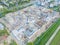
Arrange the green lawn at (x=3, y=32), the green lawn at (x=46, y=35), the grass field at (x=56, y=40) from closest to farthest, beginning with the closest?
the grass field at (x=56, y=40)
the green lawn at (x=46, y=35)
the green lawn at (x=3, y=32)

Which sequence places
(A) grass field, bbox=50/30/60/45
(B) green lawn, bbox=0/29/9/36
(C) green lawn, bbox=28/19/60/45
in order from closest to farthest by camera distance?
(A) grass field, bbox=50/30/60/45
(C) green lawn, bbox=28/19/60/45
(B) green lawn, bbox=0/29/9/36

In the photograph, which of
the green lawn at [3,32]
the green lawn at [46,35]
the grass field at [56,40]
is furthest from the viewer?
the green lawn at [3,32]

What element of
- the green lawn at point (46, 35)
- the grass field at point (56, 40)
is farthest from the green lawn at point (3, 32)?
the grass field at point (56, 40)

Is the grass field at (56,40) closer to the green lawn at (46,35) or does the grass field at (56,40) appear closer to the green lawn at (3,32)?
the green lawn at (46,35)

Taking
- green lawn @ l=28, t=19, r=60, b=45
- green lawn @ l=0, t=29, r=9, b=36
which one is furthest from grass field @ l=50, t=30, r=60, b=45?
green lawn @ l=0, t=29, r=9, b=36

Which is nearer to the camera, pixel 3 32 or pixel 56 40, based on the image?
pixel 56 40

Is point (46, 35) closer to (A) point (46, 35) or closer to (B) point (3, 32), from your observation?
(A) point (46, 35)

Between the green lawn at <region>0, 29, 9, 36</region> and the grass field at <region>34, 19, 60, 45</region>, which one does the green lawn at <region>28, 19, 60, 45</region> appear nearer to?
the grass field at <region>34, 19, 60, 45</region>

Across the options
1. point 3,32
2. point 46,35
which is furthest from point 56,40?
point 3,32

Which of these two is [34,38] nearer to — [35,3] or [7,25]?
[7,25]
